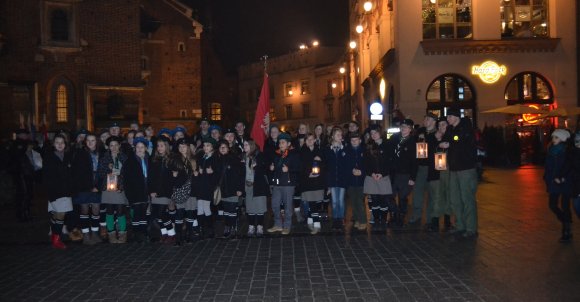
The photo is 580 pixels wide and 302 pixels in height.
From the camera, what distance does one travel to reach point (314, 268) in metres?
7.32

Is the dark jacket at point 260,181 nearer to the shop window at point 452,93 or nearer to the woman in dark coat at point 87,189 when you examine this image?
the woman in dark coat at point 87,189

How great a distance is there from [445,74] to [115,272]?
21693 millimetres

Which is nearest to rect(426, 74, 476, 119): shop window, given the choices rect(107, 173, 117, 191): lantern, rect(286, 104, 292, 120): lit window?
rect(107, 173, 117, 191): lantern

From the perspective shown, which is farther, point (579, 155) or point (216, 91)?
point (216, 91)

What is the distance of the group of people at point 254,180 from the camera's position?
909 cm

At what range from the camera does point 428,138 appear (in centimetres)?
1028

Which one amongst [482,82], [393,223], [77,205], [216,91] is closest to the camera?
[77,205]

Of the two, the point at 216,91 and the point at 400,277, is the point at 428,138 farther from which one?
the point at 216,91

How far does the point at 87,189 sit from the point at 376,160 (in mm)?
5632

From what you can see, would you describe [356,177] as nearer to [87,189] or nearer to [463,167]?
[463,167]

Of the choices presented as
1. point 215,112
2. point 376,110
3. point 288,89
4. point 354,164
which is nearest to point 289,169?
point 354,164

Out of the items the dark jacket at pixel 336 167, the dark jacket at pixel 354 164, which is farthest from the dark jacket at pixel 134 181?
the dark jacket at pixel 354 164

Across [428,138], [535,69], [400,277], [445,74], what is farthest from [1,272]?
[535,69]

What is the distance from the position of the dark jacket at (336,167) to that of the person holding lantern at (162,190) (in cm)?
323
